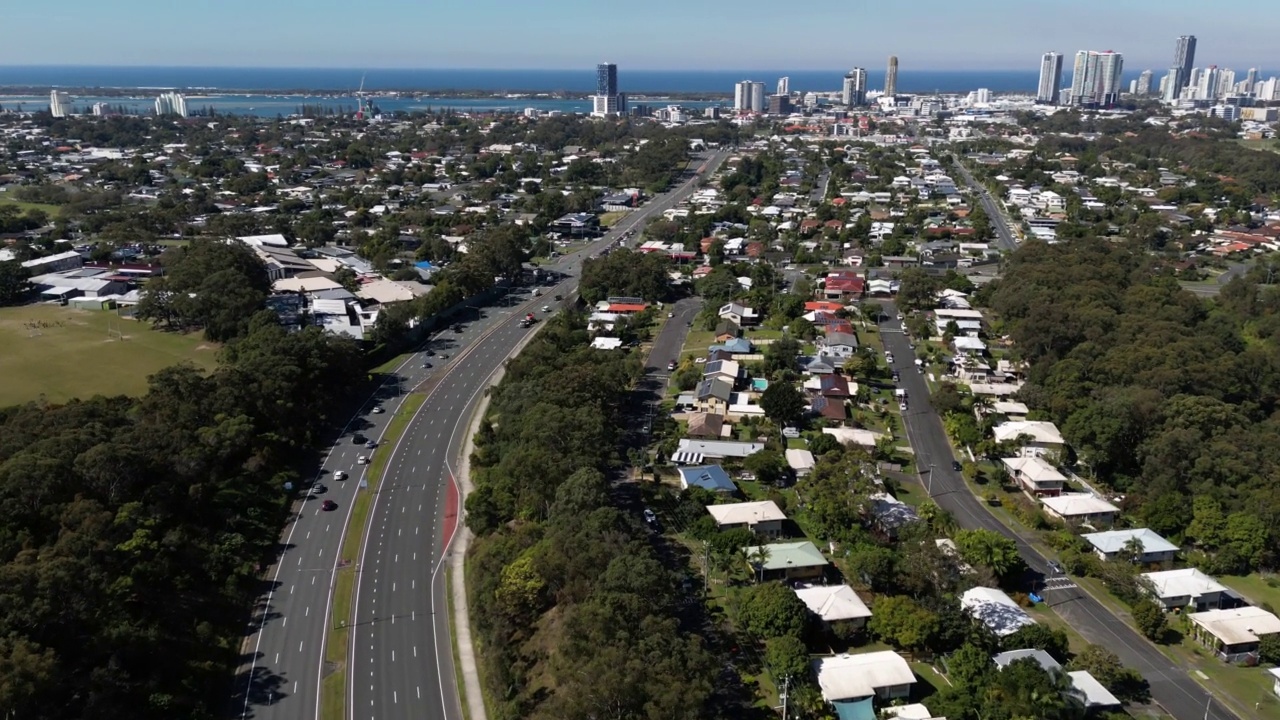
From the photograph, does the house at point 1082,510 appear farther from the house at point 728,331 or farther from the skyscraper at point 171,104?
the skyscraper at point 171,104

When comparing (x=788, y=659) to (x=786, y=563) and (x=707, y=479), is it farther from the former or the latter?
(x=707, y=479)

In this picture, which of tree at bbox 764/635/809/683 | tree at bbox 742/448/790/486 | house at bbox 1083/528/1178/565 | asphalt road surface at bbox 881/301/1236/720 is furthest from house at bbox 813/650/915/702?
tree at bbox 742/448/790/486

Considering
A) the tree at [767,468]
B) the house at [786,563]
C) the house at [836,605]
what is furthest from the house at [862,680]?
the tree at [767,468]

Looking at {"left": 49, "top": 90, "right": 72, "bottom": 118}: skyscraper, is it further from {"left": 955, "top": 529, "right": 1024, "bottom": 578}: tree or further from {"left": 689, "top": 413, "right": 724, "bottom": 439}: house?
{"left": 955, "top": 529, "right": 1024, "bottom": 578}: tree

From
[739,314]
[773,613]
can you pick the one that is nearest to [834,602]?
[773,613]

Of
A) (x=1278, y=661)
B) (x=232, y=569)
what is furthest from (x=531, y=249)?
(x=1278, y=661)

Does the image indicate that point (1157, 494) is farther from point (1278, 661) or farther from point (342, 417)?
point (342, 417)
